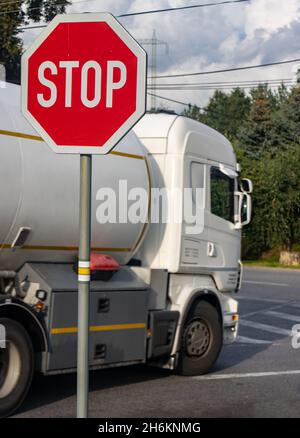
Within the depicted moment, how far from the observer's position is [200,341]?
33.3 feet

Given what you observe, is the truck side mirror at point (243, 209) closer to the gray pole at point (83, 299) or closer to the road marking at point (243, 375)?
the road marking at point (243, 375)

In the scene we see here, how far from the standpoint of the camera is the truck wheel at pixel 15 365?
24.8ft

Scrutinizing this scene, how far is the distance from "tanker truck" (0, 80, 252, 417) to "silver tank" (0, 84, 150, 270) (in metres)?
0.01

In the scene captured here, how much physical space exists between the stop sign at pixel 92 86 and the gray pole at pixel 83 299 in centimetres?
18

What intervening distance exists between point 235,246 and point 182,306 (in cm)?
166

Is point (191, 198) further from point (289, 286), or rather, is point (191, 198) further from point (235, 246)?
point (289, 286)

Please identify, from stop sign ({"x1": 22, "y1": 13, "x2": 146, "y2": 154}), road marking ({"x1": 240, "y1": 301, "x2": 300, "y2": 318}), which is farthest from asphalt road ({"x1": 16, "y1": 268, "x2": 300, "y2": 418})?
stop sign ({"x1": 22, "y1": 13, "x2": 146, "y2": 154})

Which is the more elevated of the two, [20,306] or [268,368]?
[20,306]

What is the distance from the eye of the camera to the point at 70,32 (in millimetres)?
4707

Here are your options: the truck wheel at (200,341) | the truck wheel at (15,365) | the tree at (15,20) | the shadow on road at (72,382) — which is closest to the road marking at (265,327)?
the truck wheel at (200,341)

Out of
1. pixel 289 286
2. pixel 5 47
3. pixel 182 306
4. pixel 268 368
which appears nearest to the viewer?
pixel 182 306

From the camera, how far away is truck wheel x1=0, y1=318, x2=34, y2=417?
7559 millimetres
